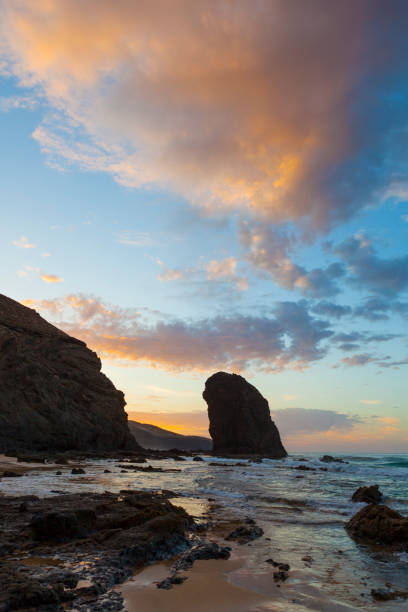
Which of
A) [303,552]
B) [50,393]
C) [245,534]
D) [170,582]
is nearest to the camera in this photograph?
[170,582]

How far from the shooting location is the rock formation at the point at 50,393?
126 ft

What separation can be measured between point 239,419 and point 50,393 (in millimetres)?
44508

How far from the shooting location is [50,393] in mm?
43312

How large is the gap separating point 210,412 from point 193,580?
80.3 meters

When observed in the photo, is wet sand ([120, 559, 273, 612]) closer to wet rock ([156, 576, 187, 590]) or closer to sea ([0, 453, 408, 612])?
wet rock ([156, 576, 187, 590])

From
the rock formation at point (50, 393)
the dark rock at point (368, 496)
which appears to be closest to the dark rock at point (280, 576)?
the dark rock at point (368, 496)

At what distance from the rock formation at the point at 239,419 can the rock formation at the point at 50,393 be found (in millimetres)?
28233

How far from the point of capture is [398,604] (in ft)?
16.6

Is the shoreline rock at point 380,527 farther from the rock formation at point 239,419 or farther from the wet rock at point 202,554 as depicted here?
the rock formation at point 239,419

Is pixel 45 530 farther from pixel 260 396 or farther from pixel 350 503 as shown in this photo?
pixel 260 396

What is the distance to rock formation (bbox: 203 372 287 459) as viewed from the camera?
251 ft

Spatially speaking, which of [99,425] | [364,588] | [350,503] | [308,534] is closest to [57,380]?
[99,425]

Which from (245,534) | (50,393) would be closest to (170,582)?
(245,534)

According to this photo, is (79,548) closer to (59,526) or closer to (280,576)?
(59,526)
